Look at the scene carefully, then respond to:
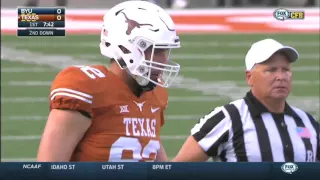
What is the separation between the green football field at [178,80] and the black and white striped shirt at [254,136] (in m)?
3.14

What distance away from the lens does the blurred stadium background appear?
7.17 meters

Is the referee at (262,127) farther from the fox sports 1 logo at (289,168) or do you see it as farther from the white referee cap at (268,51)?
the fox sports 1 logo at (289,168)

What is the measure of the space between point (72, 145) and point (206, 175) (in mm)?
391

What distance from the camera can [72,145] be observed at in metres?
2.24

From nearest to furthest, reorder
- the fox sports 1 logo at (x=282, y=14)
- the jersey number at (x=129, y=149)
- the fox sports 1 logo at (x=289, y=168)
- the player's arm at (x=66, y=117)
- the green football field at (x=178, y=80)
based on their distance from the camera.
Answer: the fox sports 1 logo at (x=289, y=168)
the player's arm at (x=66, y=117)
the jersey number at (x=129, y=149)
the fox sports 1 logo at (x=282, y=14)
the green football field at (x=178, y=80)

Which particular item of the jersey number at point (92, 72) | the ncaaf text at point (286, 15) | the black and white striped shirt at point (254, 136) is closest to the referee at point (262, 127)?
the black and white striped shirt at point (254, 136)

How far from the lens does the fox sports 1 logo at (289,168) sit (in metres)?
2.09

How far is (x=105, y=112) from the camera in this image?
232 centimetres

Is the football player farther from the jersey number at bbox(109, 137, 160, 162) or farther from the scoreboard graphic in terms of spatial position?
the scoreboard graphic

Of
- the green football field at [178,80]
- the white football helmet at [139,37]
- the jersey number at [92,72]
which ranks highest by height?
the white football helmet at [139,37]

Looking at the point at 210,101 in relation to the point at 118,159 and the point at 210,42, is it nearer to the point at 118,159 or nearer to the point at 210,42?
Result: the point at 210,42

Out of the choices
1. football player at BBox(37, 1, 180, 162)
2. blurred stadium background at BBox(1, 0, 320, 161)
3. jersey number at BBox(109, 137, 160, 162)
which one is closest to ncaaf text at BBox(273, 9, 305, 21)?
football player at BBox(37, 1, 180, 162)

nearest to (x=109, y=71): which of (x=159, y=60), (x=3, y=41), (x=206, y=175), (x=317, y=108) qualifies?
(x=159, y=60)

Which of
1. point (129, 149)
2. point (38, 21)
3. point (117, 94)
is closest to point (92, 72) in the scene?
point (117, 94)
